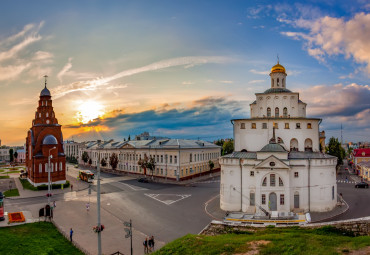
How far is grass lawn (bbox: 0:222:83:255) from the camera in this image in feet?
70.6

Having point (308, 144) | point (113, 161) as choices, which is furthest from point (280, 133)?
point (113, 161)

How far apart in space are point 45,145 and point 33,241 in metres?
33.1

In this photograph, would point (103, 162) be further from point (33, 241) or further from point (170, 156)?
point (33, 241)

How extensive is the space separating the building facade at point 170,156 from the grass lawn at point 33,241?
87.0 ft

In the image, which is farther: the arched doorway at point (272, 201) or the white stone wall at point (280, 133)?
the white stone wall at point (280, 133)

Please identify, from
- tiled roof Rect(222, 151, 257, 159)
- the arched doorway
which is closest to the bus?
tiled roof Rect(222, 151, 257, 159)

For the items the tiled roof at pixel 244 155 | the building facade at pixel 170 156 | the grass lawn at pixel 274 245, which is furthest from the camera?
the building facade at pixel 170 156

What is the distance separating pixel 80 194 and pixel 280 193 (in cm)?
3298

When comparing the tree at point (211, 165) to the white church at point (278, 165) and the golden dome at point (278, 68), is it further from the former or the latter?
the golden dome at point (278, 68)

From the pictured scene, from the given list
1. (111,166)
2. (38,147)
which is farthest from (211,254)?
(111,166)

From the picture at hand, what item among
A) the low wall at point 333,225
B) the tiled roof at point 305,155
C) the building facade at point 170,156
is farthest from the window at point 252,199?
the building facade at point 170,156

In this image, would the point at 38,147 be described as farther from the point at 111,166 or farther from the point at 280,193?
the point at 280,193

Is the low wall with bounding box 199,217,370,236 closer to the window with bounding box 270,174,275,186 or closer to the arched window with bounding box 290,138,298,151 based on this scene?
the window with bounding box 270,174,275,186

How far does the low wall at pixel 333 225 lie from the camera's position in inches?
847
